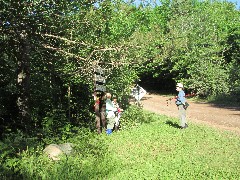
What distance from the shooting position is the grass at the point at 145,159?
7340 mm

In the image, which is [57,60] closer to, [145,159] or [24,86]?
[24,86]

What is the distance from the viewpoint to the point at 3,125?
441 inches

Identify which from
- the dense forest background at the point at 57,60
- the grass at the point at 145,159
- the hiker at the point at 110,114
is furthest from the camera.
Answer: the hiker at the point at 110,114

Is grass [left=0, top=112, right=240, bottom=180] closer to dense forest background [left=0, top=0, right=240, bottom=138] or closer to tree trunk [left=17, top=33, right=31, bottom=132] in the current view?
tree trunk [left=17, top=33, right=31, bottom=132]

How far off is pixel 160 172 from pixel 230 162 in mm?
2026

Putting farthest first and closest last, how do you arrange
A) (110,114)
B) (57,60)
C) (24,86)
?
1. (110,114)
2. (24,86)
3. (57,60)

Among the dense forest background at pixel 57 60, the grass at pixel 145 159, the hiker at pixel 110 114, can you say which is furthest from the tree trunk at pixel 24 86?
the hiker at pixel 110 114

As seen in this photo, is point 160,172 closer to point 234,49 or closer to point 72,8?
point 72,8

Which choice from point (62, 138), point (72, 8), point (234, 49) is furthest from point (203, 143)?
point (234, 49)

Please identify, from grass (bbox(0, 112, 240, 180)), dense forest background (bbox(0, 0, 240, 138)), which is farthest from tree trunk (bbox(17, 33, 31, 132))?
grass (bbox(0, 112, 240, 180))

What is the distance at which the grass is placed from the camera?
7.34 meters

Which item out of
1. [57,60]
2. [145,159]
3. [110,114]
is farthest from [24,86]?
[145,159]

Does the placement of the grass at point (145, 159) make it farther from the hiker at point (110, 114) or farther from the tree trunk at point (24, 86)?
the tree trunk at point (24, 86)

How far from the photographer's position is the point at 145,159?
8.73 meters
